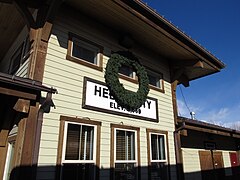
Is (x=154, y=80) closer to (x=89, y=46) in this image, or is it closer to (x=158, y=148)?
(x=158, y=148)

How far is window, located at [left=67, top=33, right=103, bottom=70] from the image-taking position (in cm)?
545

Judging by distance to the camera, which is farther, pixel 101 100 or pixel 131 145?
pixel 131 145

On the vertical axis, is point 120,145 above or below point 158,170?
above

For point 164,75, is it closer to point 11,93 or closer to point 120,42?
point 120,42

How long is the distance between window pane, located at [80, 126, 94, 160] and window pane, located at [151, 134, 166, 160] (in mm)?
2202

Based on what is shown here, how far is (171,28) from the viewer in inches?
252

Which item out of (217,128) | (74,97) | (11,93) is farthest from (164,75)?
(11,93)

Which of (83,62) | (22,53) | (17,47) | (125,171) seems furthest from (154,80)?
(17,47)

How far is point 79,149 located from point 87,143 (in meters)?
0.26

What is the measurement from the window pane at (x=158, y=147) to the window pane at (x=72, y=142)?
8.42ft

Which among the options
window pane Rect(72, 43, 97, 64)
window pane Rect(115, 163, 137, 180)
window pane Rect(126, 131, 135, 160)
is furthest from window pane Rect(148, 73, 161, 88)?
window pane Rect(115, 163, 137, 180)

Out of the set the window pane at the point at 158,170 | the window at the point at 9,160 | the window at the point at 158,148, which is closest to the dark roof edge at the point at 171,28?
the window at the point at 158,148

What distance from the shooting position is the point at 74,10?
5.75 metres

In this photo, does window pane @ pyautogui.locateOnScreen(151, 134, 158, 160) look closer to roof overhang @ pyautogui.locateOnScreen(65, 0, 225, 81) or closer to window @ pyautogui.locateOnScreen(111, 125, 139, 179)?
window @ pyautogui.locateOnScreen(111, 125, 139, 179)
